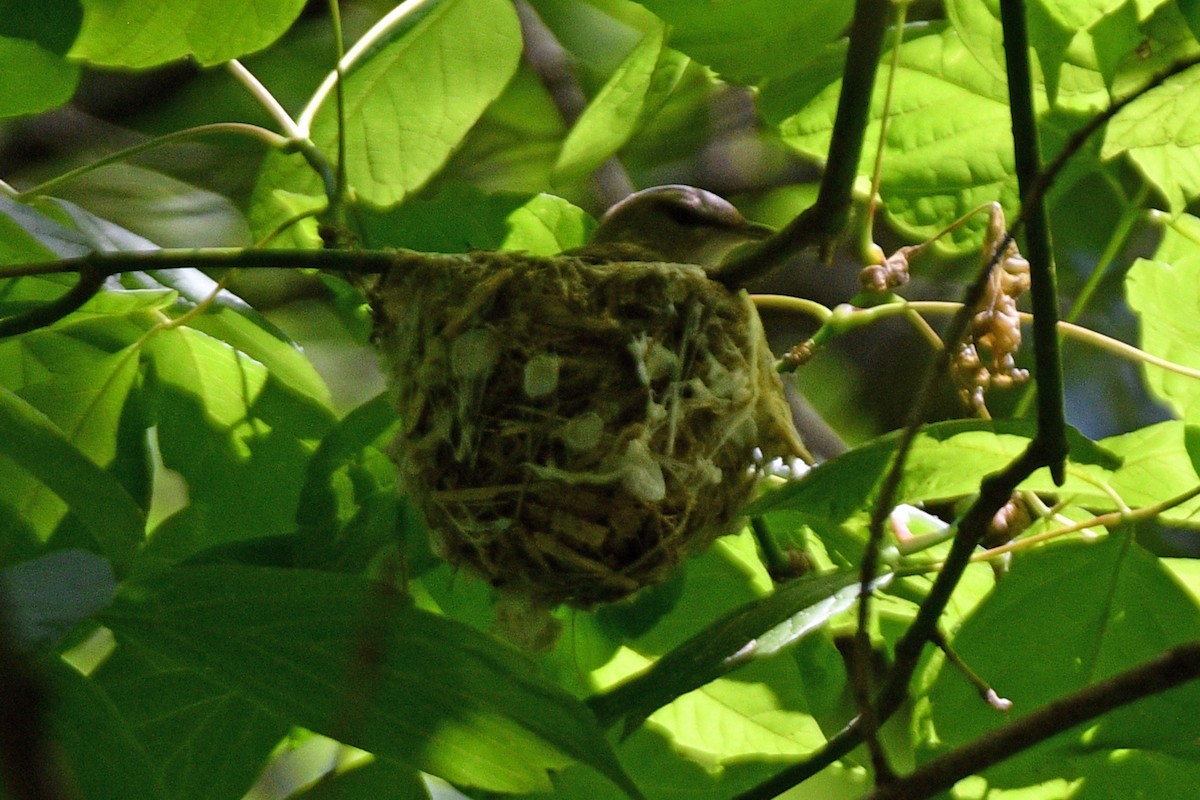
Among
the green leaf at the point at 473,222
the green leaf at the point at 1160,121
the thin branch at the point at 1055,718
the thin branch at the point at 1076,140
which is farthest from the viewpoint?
the green leaf at the point at 473,222

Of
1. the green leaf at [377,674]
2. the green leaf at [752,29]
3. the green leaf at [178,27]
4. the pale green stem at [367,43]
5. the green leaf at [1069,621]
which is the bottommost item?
the green leaf at [1069,621]

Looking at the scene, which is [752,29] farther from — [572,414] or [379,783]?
[379,783]

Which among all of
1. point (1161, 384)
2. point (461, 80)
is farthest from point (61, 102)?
point (1161, 384)

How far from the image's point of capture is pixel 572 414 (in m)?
1.58

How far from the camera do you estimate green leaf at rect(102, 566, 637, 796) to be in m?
1.02

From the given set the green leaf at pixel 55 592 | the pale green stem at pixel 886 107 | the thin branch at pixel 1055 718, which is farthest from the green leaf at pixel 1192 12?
the green leaf at pixel 55 592

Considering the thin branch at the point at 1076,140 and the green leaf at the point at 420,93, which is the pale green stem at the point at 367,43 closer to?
the green leaf at the point at 420,93

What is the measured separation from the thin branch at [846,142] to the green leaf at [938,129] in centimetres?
45

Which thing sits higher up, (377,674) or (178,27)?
(178,27)

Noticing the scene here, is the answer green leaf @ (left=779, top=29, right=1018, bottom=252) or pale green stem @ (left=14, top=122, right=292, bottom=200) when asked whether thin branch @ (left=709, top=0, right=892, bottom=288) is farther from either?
pale green stem @ (left=14, top=122, right=292, bottom=200)

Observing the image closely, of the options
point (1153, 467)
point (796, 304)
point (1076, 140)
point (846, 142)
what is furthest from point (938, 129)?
point (1076, 140)

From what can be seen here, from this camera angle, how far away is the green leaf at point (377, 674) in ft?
3.35

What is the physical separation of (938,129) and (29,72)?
1292 millimetres

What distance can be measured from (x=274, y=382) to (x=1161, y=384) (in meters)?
1.37
